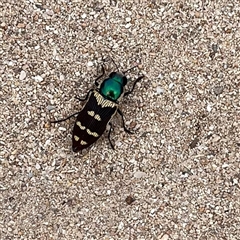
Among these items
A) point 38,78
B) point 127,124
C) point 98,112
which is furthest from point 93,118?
point 38,78

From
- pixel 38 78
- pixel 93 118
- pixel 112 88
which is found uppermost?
pixel 112 88

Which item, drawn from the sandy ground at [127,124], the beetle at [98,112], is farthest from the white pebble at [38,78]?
the beetle at [98,112]

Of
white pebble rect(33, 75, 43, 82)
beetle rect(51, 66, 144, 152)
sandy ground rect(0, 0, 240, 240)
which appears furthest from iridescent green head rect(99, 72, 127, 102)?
white pebble rect(33, 75, 43, 82)

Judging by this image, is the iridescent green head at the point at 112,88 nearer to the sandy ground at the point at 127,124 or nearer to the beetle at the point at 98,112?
the beetle at the point at 98,112

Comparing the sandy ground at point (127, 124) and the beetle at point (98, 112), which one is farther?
the sandy ground at point (127, 124)

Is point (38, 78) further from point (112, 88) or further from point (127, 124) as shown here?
point (127, 124)

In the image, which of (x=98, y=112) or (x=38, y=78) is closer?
(x=98, y=112)

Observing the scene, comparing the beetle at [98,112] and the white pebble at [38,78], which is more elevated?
the beetle at [98,112]

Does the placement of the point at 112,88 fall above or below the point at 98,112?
above
